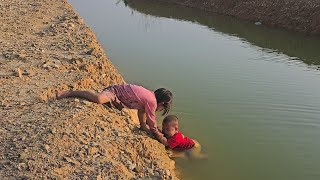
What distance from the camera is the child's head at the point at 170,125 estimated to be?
6.38 m

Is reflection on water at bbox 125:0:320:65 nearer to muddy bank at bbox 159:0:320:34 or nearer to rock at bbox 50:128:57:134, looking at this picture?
muddy bank at bbox 159:0:320:34

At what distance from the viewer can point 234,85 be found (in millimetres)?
10320

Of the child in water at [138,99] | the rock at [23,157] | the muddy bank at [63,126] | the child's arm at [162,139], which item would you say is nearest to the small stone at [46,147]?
the muddy bank at [63,126]

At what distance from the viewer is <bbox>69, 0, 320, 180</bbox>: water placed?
652 centimetres

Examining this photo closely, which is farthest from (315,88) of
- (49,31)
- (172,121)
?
(49,31)

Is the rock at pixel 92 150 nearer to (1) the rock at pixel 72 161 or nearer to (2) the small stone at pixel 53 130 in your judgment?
(1) the rock at pixel 72 161

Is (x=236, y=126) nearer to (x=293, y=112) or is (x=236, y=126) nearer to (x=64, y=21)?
(x=293, y=112)

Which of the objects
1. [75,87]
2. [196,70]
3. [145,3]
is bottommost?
[145,3]

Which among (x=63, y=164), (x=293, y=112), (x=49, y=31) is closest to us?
(x=63, y=164)

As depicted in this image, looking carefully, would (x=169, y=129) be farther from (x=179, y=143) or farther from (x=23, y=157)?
(x=23, y=157)

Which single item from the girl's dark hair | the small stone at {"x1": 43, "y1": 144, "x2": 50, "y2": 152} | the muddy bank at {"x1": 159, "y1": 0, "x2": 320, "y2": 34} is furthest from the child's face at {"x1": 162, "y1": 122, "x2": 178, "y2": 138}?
the muddy bank at {"x1": 159, "y1": 0, "x2": 320, "y2": 34}

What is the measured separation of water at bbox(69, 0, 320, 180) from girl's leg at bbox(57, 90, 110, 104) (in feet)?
4.98

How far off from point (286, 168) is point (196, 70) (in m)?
5.75

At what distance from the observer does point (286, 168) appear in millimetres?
6289
